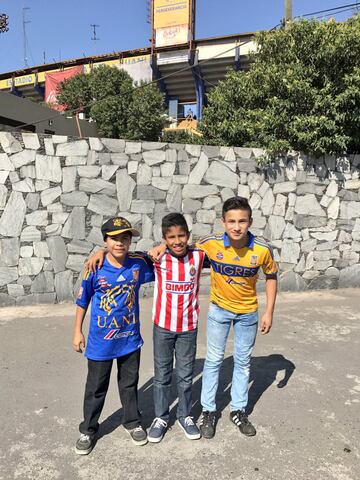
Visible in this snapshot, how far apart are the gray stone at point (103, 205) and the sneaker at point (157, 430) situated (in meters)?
3.22

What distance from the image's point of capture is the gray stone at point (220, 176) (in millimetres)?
5707

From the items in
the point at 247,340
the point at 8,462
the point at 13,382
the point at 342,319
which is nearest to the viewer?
the point at 8,462

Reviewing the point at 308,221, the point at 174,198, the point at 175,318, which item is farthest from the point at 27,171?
the point at 308,221

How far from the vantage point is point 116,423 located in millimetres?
2738

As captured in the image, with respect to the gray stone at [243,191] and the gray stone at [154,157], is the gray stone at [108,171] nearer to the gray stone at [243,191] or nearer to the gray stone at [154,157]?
the gray stone at [154,157]

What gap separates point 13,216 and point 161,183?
1.96 metres

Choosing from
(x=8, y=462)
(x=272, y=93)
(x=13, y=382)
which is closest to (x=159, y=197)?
(x=272, y=93)

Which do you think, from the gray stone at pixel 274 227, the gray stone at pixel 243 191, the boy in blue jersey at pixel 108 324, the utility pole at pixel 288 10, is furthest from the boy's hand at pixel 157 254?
the utility pole at pixel 288 10

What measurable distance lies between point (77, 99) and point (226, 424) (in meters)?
26.6

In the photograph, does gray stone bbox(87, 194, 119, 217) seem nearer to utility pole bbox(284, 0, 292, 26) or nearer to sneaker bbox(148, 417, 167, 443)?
sneaker bbox(148, 417, 167, 443)

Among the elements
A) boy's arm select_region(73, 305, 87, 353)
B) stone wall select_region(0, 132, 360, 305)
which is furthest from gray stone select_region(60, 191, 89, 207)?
boy's arm select_region(73, 305, 87, 353)

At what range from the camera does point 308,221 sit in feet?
20.2

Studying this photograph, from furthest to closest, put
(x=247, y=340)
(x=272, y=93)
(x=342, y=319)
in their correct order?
1. (x=272, y=93)
2. (x=342, y=319)
3. (x=247, y=340)

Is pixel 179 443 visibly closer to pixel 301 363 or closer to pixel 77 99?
pixel 301 363
